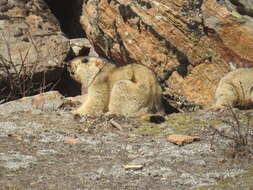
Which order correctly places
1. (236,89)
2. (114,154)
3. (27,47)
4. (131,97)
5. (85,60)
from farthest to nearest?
(27,47) → (85,60) → (236,89) → (131,97) → (114,154)

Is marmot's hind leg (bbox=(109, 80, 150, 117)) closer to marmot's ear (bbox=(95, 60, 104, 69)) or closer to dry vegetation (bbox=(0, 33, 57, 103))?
marmot's ear (bbox=(95, 60, 104, 69))

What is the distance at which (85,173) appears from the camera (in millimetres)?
6207


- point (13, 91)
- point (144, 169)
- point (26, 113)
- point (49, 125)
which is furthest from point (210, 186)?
point (13, 91)

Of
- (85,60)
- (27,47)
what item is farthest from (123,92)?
(27,47)

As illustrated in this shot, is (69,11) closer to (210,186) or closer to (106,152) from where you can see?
(106,152)

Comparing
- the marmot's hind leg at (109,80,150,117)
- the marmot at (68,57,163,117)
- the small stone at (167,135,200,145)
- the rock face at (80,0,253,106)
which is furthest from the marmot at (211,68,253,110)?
the small stone at (167,135,200,145)

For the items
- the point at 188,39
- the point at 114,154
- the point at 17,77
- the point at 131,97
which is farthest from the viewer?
the point at 17,77

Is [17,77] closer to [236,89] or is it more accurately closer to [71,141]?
[71,141]

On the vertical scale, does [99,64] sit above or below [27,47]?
above

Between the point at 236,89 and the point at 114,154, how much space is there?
14.3 ft

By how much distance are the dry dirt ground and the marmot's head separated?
118 cm

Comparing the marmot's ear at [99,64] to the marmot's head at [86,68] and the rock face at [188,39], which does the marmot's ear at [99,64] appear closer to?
the marmot's head at [86,68]

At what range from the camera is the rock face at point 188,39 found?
428 inches

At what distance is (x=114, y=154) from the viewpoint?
23.7ft
